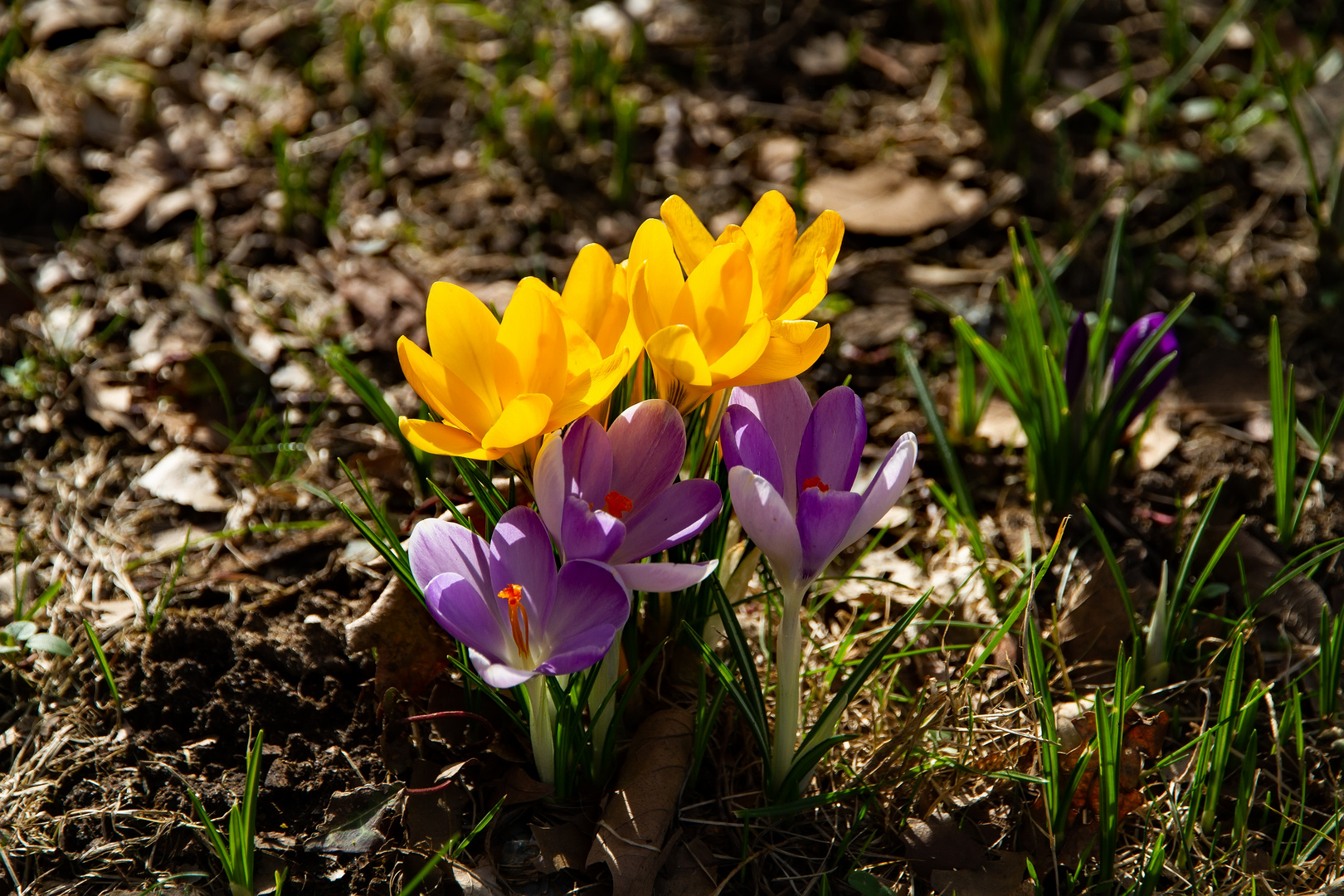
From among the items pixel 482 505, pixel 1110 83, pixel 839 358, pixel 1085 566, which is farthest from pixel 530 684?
pixel 1110 83

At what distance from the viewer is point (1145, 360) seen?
1.66 metres

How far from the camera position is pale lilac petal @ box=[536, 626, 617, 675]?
984 mm

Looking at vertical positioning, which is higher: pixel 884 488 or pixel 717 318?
pixel 717 318

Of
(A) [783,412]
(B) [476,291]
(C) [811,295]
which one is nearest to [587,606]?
(A) [783,412]

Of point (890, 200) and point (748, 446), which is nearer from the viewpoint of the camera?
point (748, 446)

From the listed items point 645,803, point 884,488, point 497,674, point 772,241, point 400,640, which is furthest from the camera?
point 400,640

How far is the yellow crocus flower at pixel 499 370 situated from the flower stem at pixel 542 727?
29cm

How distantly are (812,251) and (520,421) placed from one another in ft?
1.36

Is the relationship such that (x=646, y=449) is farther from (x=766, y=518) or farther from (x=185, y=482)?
(x=185, y=482)

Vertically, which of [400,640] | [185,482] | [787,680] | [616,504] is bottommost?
[185,482]

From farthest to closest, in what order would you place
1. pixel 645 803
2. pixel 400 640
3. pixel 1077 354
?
pixel 1077 354
pixel 400 640
pixel 645 803

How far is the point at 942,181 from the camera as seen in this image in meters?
2.64

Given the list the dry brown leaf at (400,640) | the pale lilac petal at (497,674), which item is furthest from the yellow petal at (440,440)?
the dry brown leaf at (400,640)

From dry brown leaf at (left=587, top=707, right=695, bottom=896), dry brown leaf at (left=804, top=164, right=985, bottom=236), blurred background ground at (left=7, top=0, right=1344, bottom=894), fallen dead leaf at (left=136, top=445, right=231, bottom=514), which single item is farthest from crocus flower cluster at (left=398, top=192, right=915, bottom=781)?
dry brown leaf at (left=804, top=164, right=985, bottom=236)
